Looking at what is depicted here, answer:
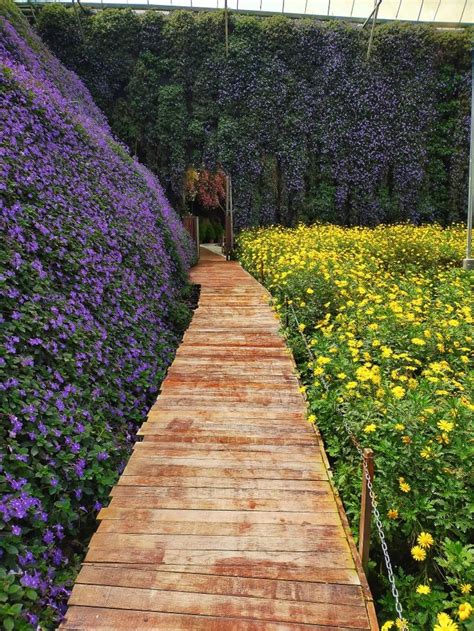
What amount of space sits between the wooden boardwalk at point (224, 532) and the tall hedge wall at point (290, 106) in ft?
39.0

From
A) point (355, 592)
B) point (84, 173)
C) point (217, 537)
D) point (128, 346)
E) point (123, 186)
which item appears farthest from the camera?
point (123, 186)

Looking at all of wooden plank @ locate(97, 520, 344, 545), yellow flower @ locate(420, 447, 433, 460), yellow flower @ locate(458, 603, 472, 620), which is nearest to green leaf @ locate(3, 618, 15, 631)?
wooden plank @ locate(97, 520, 344, 545)

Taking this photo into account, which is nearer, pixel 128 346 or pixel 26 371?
pixel 26 371

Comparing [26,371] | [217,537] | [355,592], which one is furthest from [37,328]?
[355,592]

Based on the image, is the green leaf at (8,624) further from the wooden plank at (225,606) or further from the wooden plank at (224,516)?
the wooden plank at (224,516)

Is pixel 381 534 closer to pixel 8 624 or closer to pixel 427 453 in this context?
pixel 427 453

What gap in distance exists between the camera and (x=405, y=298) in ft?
17.3

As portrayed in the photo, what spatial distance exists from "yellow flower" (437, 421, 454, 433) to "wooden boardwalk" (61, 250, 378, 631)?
731 mm

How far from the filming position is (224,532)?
2.31 metres

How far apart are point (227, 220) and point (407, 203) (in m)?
6.29

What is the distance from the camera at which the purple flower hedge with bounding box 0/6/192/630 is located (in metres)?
2.15

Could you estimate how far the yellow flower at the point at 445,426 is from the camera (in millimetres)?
2234

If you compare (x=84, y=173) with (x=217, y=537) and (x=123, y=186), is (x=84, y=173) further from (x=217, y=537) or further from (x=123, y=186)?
(x=217, y=537)

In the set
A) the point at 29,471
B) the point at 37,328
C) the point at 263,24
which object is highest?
the point at 263,24
